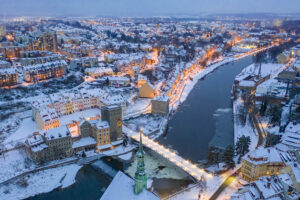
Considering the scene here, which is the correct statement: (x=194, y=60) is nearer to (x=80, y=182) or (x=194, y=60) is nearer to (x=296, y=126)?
(x=296, y=126)

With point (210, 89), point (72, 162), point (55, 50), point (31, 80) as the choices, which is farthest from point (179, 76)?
point (55, 50)

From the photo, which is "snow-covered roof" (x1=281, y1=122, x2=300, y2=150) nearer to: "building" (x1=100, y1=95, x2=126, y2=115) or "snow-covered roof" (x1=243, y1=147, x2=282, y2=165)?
"snow-covered roof" (x1=243, y1=147, x2=282, y2=165)

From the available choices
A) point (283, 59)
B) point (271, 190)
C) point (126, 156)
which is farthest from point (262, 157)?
point (283, 59)

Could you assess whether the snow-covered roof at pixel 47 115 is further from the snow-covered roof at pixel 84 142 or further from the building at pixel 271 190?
the building at pixel 271 190

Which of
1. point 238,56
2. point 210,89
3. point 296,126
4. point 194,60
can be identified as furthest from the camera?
point 238,56

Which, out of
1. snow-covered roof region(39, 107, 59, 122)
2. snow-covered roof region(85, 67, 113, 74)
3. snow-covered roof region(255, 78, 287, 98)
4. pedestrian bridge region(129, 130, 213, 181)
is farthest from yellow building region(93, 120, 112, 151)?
snow-covered roof region(85, 67, 113, 74)

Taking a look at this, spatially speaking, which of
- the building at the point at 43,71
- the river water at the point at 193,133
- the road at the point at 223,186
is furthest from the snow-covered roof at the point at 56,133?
the building at the point at 43,71

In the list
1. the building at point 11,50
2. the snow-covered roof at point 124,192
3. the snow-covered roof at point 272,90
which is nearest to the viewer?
the snow-covered roof at point 124,192
